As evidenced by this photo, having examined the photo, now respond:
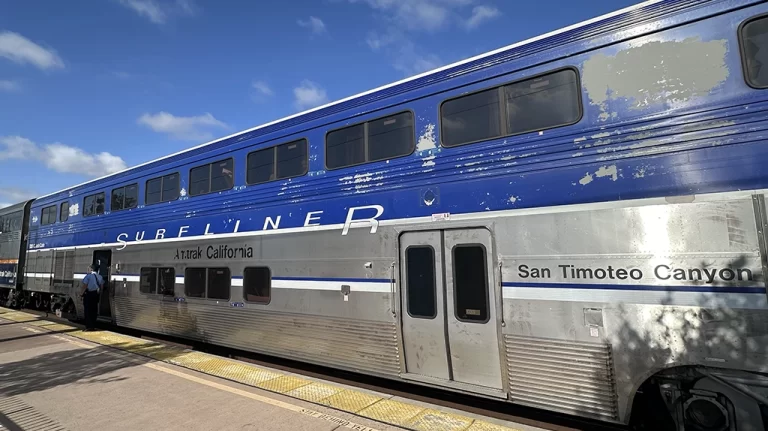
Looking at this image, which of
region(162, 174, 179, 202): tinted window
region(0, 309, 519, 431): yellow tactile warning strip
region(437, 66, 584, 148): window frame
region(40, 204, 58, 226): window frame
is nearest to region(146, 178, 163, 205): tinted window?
region(162, 174, 179, 202): tinted window

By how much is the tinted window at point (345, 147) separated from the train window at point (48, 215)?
1218 centimetres

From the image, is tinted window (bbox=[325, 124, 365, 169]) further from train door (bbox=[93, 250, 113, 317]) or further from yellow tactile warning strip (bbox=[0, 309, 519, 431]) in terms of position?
train door (bbox=[93, 250, 113, 317])

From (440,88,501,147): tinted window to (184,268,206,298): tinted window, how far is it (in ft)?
18.1

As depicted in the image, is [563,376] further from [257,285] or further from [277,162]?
[277,162]

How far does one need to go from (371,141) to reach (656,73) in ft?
10.8

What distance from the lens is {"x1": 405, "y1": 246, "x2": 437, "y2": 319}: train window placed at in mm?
4969

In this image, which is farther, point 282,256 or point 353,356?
point 282,256

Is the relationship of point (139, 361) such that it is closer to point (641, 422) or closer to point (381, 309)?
point (381, 309)

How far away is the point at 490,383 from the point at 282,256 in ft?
11.9

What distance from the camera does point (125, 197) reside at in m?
10.2

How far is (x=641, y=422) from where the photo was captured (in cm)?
430

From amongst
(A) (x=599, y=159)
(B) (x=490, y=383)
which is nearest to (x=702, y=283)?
(A) (x=599, y=159)

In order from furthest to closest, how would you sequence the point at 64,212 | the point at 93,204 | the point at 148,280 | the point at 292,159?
the point at 64,212
the point at 93,204
the point at 148,280
the point at 292,159

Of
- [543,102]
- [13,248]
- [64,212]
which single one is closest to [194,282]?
[543,102]
